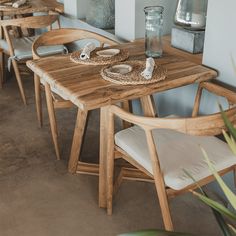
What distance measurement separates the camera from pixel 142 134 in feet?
6.01

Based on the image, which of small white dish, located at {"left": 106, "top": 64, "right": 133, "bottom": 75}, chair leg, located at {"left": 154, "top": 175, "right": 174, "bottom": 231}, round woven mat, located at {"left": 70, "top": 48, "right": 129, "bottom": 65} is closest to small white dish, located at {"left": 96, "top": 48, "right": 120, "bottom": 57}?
round woven mat, located at {"left": 70, "top": 48, "right": 129, "bottom": 65}

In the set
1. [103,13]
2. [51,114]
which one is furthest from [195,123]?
[103,13]

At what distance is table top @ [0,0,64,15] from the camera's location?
3221 mm

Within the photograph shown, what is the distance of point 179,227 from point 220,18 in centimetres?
96

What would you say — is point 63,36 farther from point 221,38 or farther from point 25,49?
point 221,38

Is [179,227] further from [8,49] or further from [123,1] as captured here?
[8,49]

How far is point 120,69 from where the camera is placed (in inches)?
73.6

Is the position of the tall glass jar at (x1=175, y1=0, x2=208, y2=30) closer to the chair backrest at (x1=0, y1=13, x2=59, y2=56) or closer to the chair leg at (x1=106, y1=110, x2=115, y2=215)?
the chair leg at (x1=106, y1=110, x2=115, y2=215)

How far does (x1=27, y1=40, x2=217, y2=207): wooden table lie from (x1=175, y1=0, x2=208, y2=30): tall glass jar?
0.18 m

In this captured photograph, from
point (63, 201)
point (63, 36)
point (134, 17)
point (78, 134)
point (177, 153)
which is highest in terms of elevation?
point (134, 17)

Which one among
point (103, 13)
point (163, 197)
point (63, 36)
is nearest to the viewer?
point (163, 197)

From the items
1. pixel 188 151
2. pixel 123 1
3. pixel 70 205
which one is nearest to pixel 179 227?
pixel 188 151

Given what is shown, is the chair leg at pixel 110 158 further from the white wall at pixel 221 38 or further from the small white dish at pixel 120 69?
the white wall at pixel 221 38

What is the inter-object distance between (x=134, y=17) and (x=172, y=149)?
997 millimetres
